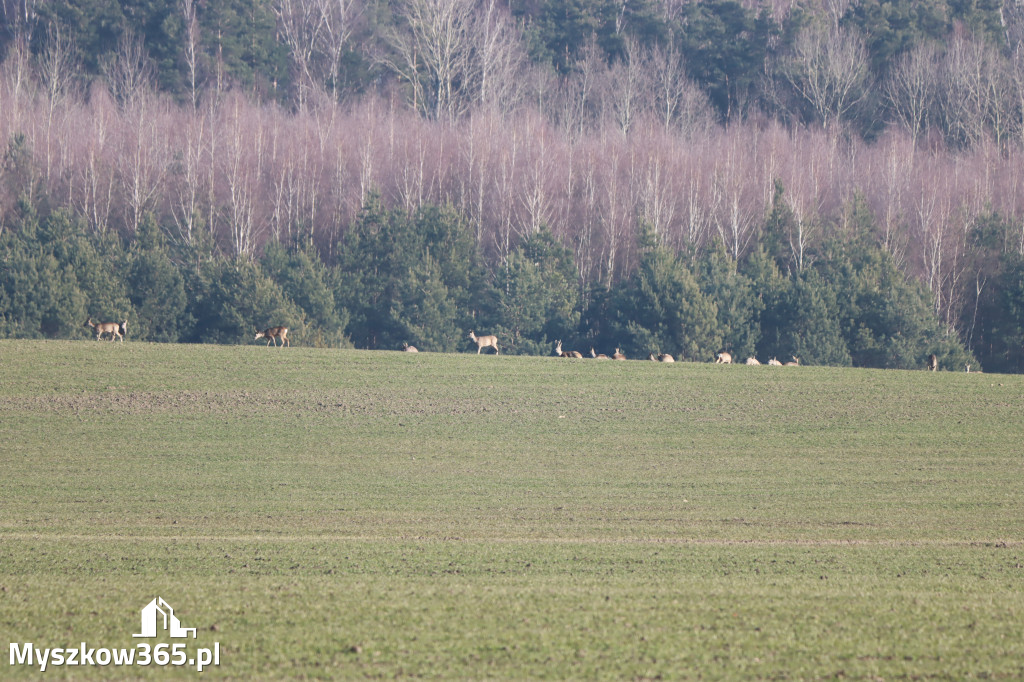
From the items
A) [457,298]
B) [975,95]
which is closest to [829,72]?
[975,95]

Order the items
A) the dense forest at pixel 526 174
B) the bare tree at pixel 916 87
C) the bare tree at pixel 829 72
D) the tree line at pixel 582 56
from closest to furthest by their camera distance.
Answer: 1. the dense forest at pixel 526 174
2. the bare tree at pixel 916 87
3. the tree line at pixel 582 56
4. the bare tree at pixel 829 72

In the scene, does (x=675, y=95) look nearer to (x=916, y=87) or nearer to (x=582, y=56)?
(x=582, y=56)

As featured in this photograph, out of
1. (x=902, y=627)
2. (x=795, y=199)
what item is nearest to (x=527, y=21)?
(x=795, y=199)

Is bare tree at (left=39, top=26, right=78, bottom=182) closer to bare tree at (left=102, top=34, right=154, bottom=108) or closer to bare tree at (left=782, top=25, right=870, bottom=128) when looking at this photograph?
bare tree at (left=102, top=34, right=154, bottom=108)

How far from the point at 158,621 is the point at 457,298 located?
44996 mm

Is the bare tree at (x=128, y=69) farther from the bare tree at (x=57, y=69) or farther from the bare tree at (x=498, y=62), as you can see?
the bare tree at (x=498, y=62)

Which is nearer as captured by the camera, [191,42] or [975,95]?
[975,95]

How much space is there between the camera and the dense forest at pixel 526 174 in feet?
167

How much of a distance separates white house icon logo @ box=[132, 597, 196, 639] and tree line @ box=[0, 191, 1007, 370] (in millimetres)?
37335

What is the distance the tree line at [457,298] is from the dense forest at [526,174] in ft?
0.54

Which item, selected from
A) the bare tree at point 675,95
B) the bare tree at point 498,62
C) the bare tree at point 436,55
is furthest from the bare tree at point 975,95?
the bare tree at point 436,55

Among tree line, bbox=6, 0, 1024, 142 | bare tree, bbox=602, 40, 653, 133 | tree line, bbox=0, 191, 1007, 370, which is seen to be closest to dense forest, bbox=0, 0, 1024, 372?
tree line, bbox=0, 191, 1007, 370

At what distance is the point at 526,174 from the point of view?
6800 centimetres

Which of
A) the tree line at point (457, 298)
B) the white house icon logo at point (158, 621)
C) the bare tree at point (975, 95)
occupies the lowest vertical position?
the white house icon logo at point (158, 621)
